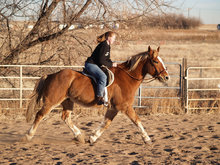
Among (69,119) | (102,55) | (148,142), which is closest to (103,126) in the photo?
(69,119)

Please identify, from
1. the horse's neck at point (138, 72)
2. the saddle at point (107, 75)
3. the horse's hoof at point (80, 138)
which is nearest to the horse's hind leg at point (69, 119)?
the horse's hoof at point (80, 138)

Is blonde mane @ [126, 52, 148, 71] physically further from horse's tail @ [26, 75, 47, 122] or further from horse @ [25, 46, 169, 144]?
horse's tail @ [26, 75, 47, 122]

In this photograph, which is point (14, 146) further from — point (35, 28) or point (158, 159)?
point (35, 28)

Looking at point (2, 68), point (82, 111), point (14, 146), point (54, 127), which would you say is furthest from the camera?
point (2, 68)

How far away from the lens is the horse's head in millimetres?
6508

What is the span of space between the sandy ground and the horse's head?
1.33m

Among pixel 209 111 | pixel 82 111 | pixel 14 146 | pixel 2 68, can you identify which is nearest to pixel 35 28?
pixel 2 68

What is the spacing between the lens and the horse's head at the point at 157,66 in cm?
651

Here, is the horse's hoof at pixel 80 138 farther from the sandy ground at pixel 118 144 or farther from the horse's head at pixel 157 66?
the horse's head at pixel 157 66

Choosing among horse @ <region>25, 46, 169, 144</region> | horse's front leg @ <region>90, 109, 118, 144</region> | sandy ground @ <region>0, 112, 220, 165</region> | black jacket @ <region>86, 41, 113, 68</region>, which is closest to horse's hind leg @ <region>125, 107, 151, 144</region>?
horse @ <region>25, 46, 169, 144</region>

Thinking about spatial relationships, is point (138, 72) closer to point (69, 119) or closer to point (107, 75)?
point (107, 75)

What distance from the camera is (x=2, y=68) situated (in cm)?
1058

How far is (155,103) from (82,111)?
2231 mm

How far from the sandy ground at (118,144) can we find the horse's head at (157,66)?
133 cm
